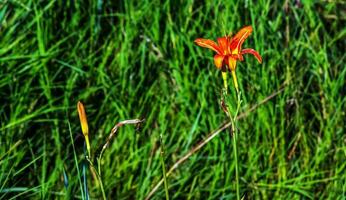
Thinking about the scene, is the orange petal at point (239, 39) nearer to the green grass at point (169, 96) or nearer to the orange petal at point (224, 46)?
the orange petal at point (224, 46)

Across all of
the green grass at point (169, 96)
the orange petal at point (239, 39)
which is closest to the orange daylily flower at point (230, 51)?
the orange petal at point (239, 39)

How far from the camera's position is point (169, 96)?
Result: 2.44 metres

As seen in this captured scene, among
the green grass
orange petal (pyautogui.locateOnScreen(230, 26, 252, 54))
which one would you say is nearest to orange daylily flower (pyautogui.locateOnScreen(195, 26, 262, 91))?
orange petal (pyautogui.locateOnScreen(230, 26, 252, 54))

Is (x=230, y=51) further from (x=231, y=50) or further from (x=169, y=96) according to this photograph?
(x=169, y=96)

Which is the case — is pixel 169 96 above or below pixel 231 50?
below

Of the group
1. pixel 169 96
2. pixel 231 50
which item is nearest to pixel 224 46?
pixel 231 50

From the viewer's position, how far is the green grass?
219cm

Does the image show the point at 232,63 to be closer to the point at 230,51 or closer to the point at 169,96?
the point at 230,51

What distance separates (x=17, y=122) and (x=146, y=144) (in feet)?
1.27

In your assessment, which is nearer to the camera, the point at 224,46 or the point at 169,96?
the point at 224,46

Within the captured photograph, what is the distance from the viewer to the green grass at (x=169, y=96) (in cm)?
219

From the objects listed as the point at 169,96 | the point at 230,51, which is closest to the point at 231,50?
the point at 230,51

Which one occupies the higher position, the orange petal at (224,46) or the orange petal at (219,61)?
the orange petal at (224,46)

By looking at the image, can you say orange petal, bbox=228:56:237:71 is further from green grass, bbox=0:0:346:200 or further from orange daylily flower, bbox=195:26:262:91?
green grass, bbox=0:0:346:200
